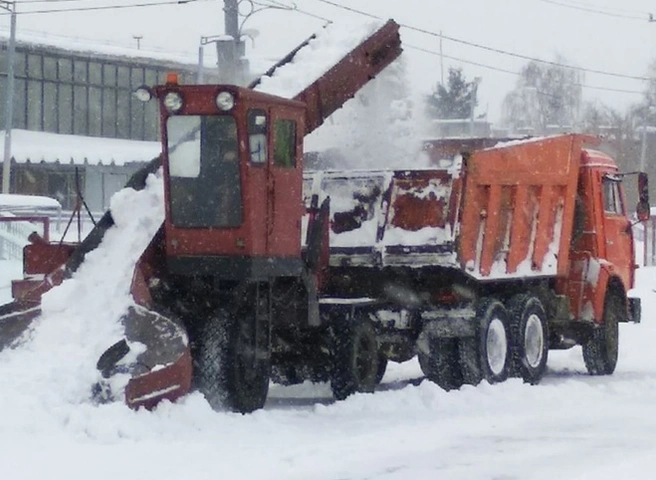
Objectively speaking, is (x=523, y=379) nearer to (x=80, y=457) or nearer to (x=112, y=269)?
(x=112, y=269)

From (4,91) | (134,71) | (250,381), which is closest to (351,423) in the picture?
(250,381)

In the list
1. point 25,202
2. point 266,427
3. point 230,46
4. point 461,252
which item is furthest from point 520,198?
point 230,46

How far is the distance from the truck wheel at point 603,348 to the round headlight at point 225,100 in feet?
22.7

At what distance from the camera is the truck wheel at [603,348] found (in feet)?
60.0

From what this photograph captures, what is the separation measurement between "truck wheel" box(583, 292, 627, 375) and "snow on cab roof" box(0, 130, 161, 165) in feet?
124

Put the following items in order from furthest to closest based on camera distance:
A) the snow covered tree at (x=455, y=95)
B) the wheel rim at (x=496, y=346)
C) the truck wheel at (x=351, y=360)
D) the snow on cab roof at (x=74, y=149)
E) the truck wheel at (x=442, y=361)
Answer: the snow covered tree at (x=455, y=95) < the snow on cab roof at (x=74, y=149) < the wheel rim at (x=496, y=346) < the truck wheel at (x=442, y=361) < the truck wheel at (x=351, y=360)

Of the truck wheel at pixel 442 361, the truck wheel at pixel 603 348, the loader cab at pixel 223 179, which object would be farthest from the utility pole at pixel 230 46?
the loader cab at pixel 223 179

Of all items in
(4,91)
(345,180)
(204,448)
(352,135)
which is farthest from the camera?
(4,91)

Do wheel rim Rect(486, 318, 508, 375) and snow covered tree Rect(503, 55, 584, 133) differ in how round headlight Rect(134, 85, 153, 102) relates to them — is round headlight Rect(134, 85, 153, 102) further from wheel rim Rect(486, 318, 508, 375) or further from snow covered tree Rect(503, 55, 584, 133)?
snow covered tree Rect(503, 55, 584, 133)

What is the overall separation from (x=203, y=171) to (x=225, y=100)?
72cm

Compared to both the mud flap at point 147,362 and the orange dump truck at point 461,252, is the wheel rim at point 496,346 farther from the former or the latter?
the mud flap at point 147,362

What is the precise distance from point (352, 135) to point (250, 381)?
4.68 m

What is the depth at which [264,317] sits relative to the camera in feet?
44.9

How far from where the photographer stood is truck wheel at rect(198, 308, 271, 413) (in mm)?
13023
